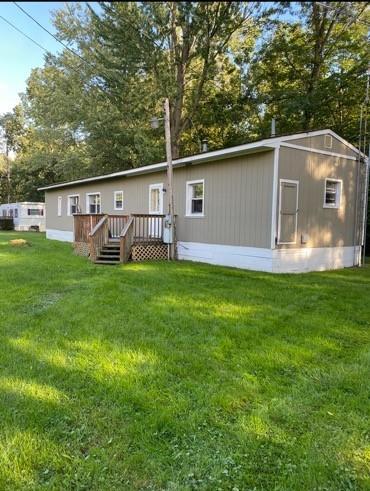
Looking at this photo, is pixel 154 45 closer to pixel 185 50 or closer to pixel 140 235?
pixel 185 50

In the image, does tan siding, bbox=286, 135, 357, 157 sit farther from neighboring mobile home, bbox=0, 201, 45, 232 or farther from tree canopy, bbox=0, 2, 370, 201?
neighboring mobile home, bbox=0, 201, 45, 232

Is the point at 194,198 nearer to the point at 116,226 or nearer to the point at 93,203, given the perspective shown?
the point at 116,226

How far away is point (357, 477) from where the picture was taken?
202 cm

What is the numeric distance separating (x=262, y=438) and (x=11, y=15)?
8.98 feet

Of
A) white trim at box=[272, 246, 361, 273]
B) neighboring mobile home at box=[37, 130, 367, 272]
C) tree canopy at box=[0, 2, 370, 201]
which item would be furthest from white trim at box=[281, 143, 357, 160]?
tree canopy at box=[0, 2, 370, 201]

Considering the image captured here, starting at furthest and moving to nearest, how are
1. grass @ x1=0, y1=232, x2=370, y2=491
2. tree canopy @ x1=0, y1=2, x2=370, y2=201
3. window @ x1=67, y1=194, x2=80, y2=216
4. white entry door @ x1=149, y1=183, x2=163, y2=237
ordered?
window @ x1=67, y1=194, x2=80, y2=216
tree canopy @ x1=0, y1=2, x2=370, y2=201
white entry door @ x1=149, y1=183, x2=163, y2=237
grass @ x1=0, y1=232, x2=370, y2=491

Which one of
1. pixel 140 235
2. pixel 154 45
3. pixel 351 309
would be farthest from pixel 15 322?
pixel 154 45

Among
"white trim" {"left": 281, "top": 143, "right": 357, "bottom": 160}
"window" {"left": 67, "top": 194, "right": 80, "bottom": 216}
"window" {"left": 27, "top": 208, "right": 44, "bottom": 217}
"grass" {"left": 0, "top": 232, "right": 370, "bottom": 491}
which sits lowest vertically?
"grass" {"left": 0, "top": 232, "right": 370, "bottom": 491}

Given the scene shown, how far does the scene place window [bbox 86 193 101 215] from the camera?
1606 cm

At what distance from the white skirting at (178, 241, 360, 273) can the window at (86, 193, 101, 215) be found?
6214mm

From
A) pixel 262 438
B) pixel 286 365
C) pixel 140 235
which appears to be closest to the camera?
pixel 262 438

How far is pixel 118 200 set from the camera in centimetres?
1454

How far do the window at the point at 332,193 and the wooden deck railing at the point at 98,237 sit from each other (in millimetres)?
6029

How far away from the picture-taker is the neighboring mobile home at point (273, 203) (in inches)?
344
